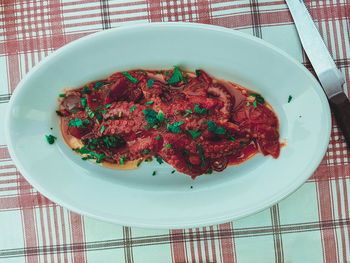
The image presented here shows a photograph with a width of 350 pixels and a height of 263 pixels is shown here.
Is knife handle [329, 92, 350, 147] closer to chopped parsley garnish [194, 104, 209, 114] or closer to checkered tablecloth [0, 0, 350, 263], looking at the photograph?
checkered tablecloth [0, 0, 350, 263]

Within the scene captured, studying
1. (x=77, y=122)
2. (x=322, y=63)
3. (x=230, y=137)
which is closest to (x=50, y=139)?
(x=77, y=122)

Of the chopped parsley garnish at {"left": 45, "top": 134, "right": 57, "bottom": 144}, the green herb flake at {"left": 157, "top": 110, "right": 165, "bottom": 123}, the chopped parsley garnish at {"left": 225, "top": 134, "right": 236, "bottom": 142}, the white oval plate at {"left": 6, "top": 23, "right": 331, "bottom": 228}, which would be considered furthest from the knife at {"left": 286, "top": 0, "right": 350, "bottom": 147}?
the chopped parsley garnish at {"left": 45, "top": 134, "right": 57, "bottom": 144}

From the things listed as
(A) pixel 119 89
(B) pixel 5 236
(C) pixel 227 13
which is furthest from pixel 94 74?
(B) pixel 5 236

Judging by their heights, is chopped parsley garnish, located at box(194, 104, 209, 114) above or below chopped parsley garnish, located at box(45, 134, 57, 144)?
above

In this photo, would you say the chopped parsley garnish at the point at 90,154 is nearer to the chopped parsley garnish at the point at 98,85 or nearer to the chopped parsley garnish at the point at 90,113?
the chopped parsley garnish at the point at 90,113

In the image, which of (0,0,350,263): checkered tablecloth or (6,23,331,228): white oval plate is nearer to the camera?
(6,23,331,228): white oval plate

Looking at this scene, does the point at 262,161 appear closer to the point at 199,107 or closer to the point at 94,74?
the point at 199,107
